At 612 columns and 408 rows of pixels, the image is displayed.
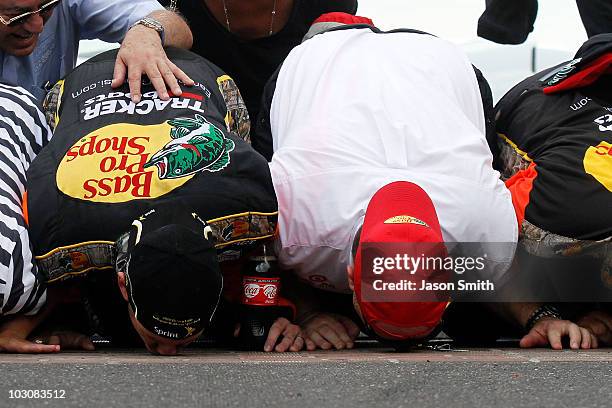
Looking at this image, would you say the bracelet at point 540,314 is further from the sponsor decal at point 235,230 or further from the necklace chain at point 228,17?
the necklace chain at point 228,17

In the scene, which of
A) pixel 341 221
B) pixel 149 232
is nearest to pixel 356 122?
pixel 341 221

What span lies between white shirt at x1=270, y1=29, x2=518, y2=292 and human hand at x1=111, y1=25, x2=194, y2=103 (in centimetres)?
28

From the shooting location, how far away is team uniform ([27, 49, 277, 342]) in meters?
2.10

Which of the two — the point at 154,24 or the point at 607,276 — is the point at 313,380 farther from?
the point at 154,24

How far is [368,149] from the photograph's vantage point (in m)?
2.34

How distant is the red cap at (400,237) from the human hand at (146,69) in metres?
0.57

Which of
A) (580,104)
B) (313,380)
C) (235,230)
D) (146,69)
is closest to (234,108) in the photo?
(146,69)

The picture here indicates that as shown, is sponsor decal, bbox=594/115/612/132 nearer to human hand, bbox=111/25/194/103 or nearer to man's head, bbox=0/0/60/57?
human hand, bbox=111/25/194/103

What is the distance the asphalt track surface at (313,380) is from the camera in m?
1.50

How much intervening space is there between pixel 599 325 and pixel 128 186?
109 centimetres

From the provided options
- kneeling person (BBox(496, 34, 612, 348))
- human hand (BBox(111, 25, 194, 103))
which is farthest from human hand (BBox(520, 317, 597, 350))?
human hand (BBox(111, 25, 194, 103))

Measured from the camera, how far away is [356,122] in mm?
2420

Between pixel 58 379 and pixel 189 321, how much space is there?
15.7 inches

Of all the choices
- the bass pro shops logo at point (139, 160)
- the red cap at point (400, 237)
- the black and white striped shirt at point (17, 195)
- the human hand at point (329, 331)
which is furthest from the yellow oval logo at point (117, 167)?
the human hand at point (329, 331)
